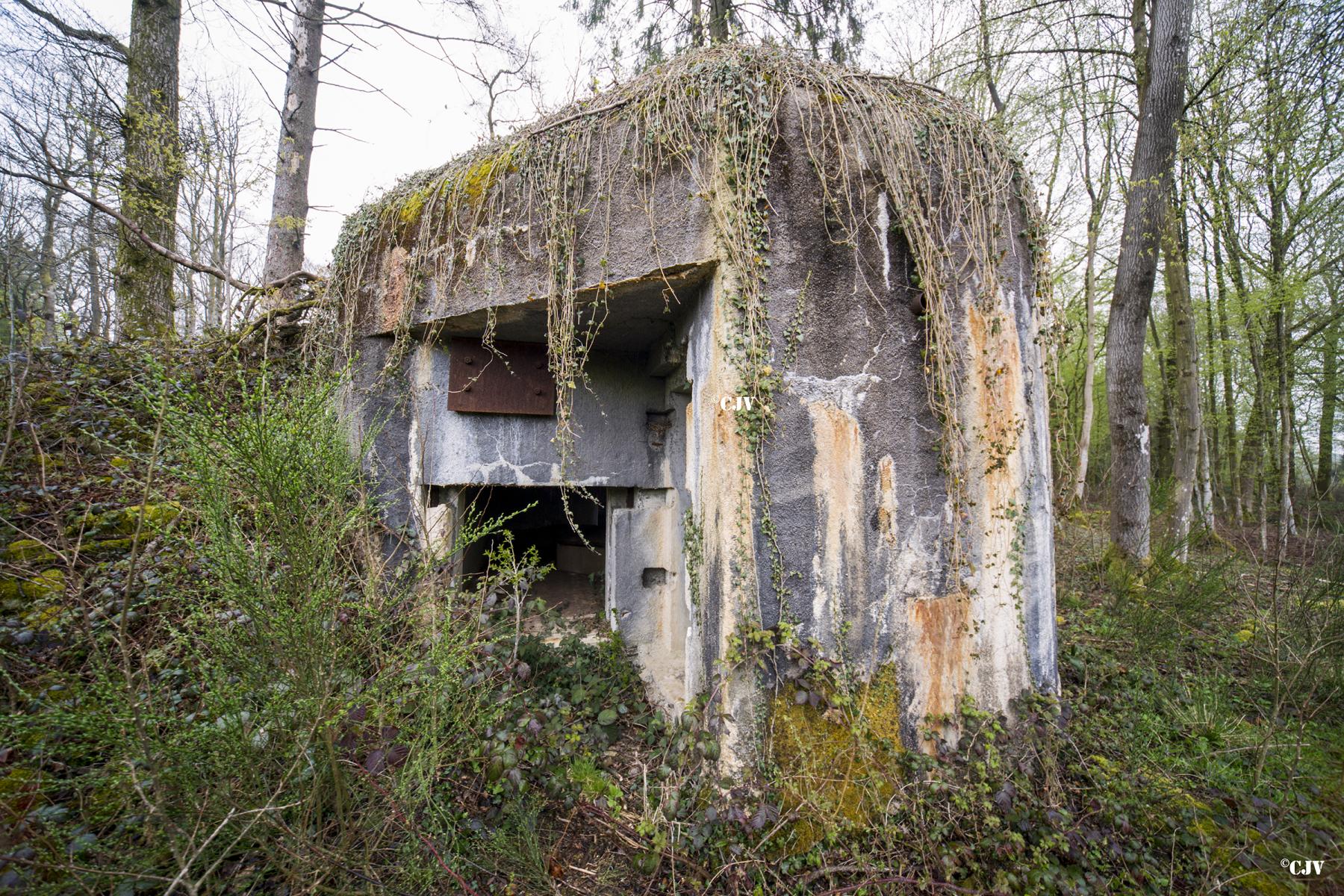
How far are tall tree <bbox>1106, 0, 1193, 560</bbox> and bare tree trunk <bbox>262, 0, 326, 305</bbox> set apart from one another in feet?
26.9

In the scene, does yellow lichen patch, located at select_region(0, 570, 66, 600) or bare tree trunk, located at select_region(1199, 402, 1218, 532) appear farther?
bare tree trunk, located at select_region(1199, 402, 1218, 532)

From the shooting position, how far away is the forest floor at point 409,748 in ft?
5.26

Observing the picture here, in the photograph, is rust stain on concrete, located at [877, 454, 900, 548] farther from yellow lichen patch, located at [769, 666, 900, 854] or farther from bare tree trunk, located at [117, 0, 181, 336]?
bare tree trunk, located at [117, 0, 181, 336]

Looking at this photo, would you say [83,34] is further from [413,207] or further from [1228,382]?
[1228,382]

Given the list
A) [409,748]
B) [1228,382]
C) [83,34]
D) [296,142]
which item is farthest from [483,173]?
[1228,382]

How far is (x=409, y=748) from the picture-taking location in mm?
2092

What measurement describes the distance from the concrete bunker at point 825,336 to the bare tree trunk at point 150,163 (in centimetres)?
387

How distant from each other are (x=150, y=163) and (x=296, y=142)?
139 centimetres

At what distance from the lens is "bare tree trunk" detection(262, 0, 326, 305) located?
563 centimetres

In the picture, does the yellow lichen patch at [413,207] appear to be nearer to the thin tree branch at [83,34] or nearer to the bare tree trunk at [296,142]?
the bare tree trunk at [296,142]

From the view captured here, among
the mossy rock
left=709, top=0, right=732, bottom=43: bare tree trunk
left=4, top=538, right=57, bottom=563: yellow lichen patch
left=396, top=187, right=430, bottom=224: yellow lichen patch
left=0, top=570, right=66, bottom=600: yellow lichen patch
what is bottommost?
left=0, top=570, right=66, bottom=600: yellow lichen patch

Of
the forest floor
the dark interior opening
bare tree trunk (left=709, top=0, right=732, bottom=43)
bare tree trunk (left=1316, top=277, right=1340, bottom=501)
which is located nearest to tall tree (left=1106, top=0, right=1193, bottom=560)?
the forest floor

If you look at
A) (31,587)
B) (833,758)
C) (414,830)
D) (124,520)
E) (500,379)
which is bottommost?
(414,830)

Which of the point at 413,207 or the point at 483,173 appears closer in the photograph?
the point at 483,173
